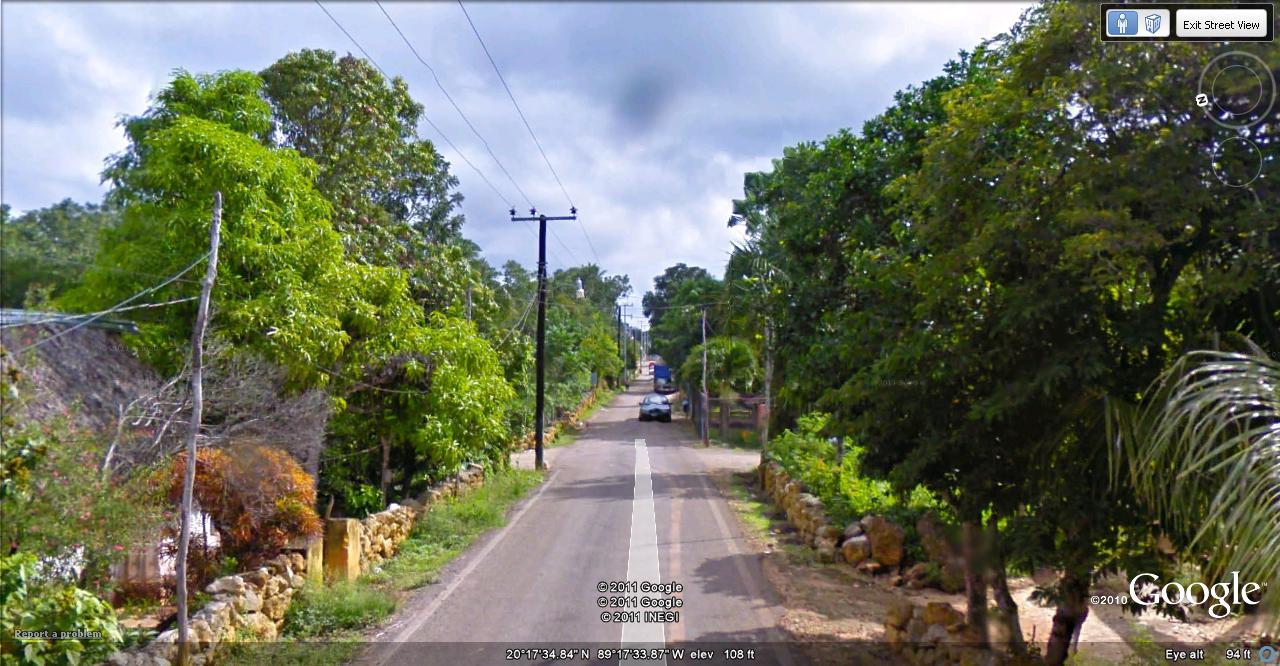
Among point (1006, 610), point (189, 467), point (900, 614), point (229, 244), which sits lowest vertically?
point (900, 614)

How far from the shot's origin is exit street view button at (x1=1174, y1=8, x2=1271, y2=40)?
17.7 feet

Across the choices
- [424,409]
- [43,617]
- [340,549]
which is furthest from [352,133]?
[43,617]

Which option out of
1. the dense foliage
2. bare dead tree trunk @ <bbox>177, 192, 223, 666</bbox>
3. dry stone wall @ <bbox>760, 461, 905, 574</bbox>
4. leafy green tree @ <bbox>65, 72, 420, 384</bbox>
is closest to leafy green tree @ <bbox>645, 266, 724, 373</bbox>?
dry stone wall @ <bbox>760, 461, 905, 574</bbox>

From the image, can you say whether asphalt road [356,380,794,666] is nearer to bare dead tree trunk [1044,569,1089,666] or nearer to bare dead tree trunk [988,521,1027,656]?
bare dead tree trunk [988,521,1027,656]

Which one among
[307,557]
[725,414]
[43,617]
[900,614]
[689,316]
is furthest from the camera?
[689,316]

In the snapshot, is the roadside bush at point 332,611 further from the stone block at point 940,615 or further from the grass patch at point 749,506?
the grass patch at point 749,506

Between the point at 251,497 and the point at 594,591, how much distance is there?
3.88 m

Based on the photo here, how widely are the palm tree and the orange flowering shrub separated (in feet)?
26.1

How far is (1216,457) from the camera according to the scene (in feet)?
14.7

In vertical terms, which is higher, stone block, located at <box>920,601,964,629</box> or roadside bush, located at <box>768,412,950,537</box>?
roadside bush, located at <box>768,412,950,537</box>

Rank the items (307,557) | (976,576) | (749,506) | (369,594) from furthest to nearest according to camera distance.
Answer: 1. (749,506)
2. (307,557)
3. (369,594)
4. (976,576)

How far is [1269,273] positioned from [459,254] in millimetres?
16635

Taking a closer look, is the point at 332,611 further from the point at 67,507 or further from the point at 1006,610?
the point at 1006,610

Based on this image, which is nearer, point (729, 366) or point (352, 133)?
point (352, 133)
